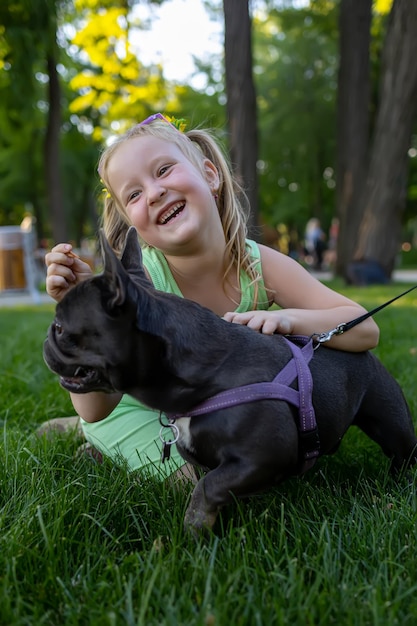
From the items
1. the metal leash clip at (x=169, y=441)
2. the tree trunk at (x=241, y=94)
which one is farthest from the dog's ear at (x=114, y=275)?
the tree trunk at (x=241, y=94)

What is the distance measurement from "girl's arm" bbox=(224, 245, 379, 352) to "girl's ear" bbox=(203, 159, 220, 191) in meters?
0.43

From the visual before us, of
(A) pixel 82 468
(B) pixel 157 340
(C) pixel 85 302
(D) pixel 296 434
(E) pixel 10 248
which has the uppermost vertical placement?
(C) pixel 85 302

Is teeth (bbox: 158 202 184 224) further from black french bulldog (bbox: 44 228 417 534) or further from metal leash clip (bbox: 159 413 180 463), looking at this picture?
metal leash clip (bbox: 159 413 180 463)

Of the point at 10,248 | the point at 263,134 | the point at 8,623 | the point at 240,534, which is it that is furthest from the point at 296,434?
the point at 263,134

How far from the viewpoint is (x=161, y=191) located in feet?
9.25

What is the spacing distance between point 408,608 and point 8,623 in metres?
1.07

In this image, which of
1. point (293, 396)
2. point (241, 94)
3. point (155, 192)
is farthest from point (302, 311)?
point (241, 94)

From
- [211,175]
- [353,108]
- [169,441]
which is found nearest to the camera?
[169,441]

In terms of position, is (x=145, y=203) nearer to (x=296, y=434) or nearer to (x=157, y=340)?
(x=157, y=340)

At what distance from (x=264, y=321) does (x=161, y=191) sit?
83cm

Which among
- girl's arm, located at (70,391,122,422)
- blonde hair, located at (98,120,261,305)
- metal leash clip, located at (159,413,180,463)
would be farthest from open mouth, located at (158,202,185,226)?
metal leash clip, located at (159,413,180,463)

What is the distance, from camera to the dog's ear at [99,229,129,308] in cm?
182

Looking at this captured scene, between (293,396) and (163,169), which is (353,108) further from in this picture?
(293,396)

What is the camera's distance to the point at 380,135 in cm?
1080
